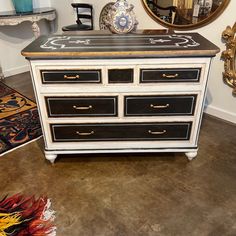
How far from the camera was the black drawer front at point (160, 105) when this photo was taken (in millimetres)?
1688

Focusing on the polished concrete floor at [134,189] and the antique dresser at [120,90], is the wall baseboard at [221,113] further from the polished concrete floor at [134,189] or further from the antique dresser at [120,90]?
the antique dresser at [120,90]

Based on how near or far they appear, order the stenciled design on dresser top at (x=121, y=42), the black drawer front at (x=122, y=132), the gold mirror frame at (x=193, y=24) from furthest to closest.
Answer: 1. the gold mirror frame at (x=193, y=24)
2. the black drawer front at (x=122, y=132)
3. the stenciled design on dresser top at (x=121, y=42)

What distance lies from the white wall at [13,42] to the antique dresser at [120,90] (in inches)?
82.9

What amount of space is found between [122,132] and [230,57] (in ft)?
4.34

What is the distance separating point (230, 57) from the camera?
225 cm

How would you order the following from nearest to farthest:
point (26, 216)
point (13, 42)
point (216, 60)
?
point (26, 216)
point (216, 60)
point (13, 42)

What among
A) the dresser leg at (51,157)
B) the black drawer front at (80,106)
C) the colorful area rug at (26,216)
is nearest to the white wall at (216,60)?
the black drawer front at (80,106)

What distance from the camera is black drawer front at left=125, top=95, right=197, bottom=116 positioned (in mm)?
1688

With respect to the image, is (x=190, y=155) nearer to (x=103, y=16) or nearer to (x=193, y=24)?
(x=193, y=24)

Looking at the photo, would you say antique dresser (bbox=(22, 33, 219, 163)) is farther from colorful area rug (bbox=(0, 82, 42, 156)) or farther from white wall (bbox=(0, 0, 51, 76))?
white wall (bbox=(0, 0, 51, 76))

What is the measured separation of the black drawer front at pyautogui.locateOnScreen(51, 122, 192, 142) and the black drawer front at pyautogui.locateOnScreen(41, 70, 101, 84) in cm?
35

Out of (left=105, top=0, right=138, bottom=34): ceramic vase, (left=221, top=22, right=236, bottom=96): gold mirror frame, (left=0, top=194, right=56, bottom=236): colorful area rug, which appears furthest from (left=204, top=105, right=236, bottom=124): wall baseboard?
(left=0, top=194, right=56, bottom=236): colorful area rug

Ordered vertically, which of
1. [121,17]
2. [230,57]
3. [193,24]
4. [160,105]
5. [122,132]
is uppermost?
[121,17]

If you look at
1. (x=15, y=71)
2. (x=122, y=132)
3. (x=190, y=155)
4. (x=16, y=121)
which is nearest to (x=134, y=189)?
(x=122, y=132)
